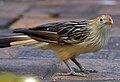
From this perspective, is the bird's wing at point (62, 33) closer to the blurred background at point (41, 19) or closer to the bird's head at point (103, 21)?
the bird's head at point (103, 21)

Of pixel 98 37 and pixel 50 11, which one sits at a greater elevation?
pixel 98 37

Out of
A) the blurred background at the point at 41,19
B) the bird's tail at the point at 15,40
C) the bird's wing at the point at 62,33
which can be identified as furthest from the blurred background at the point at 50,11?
the bird's tail at the point at 15,40

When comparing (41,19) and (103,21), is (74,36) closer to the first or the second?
(103,21)

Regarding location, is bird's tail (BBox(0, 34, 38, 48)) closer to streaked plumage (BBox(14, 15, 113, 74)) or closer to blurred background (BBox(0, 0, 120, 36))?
streaked plumage (BBox(14, 15, 113, 74))

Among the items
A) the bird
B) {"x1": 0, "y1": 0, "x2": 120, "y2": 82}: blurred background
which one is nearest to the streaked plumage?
the bird

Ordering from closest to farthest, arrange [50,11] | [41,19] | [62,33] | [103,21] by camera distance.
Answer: [103,21], [62,33], [41,19], [50,11]

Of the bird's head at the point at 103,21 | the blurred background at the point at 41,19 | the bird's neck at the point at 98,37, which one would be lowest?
the blurred background at the point at 41,19

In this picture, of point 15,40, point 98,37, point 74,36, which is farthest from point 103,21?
point 15,40

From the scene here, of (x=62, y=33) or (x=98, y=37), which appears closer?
(x=98, y=37)
